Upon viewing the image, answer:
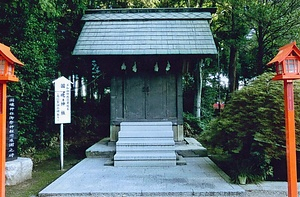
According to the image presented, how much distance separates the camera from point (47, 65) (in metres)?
9.16

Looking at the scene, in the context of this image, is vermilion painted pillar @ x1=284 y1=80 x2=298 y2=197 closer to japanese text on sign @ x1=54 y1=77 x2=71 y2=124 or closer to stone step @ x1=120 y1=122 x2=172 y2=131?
stone step @ x1=120 y1=122 x2=172 y2=131

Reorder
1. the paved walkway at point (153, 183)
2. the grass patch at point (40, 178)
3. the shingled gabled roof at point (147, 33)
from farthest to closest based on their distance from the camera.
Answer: the shingled gabled roof at point (147, 33) → the grass patch at point (40, 178) → the paved walkway at point (153, 183)

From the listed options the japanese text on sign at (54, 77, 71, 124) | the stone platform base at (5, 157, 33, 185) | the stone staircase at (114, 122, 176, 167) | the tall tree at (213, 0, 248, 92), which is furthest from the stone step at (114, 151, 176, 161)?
the tall tree at (213, 0, 248, 92)

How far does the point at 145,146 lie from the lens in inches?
269

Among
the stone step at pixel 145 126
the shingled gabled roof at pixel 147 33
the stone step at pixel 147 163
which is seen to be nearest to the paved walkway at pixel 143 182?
the stone step at pixel 147 163

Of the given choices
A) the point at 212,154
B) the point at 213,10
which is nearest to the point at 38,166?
the point at 212,154

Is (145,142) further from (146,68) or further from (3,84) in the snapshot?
(3,84)

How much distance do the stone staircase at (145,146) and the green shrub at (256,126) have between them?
1443 mm

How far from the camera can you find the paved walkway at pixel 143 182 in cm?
435

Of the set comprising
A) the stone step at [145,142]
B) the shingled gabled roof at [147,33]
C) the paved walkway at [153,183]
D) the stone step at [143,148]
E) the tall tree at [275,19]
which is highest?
the tall tree at [275,19]

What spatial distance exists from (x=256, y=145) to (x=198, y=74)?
25.5 ft

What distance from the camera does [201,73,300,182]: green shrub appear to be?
4.88m

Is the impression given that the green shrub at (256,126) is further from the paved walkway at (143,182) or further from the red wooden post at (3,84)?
the red wooden post at (3,84)

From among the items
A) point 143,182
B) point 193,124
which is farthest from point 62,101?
point 193,124
